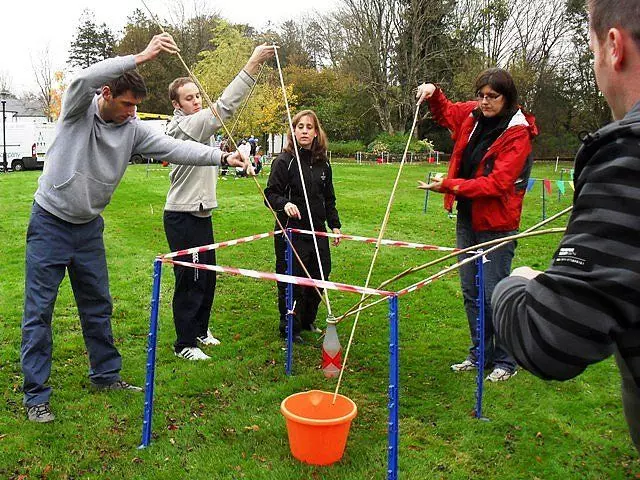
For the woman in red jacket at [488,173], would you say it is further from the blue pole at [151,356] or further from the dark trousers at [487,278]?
the blue pole at [151,356]

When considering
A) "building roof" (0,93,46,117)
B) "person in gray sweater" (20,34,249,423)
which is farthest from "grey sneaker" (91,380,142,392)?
"building roof" (0,93,46,117)

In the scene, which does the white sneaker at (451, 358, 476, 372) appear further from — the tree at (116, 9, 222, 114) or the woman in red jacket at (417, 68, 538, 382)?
the tree at (116, 9, 222, 114)

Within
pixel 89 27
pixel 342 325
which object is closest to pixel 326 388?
pixel 342 325

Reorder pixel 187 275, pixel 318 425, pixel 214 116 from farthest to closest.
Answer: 1. pixel 187 275
2. pixel 214 116
3. pixel 318 425

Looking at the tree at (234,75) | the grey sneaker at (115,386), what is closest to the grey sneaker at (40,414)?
the grey sneaker at (115,386)

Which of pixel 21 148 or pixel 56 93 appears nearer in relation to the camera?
pixel 21 148

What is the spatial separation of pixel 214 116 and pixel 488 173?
2.13 meters

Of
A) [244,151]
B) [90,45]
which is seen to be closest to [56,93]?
[90,45]

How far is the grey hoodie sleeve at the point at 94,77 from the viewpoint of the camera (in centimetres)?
353

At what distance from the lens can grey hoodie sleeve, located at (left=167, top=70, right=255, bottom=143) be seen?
4.73 metres

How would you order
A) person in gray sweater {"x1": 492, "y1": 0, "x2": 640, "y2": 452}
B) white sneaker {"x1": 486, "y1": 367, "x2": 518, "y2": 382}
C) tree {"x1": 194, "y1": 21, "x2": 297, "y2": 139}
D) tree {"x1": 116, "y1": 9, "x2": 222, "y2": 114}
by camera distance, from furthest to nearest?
tree {"x1": 116, "y1": 9, "x2": 222, "y2": 114}
tree {"x1": 194, "y1": 21, "x2": 297, "y2": 139}
white sneaker {"x1": 486, "y1": 367, "x2": 518, "y2": 382}
person in gray sweater {"x1": 492, "y1": 0, "x2": 640, "y2": 452}

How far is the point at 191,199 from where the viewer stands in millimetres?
4891

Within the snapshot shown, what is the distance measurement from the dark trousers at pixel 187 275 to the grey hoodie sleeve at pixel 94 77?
1.50m

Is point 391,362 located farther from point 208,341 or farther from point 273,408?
point 208,341
